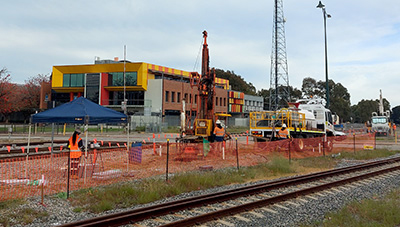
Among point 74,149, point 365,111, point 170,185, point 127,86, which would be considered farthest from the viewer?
point 365,111

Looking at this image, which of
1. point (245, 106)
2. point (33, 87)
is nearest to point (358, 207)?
point (245, 106)

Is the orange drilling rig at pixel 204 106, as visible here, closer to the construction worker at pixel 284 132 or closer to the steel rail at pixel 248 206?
the construction worker at pixel 284 132

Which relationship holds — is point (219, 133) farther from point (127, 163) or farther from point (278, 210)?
point (278, 210)

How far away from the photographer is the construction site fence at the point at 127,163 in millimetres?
9874

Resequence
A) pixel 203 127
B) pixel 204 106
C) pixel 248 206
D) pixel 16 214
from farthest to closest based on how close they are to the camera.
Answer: pixel 204 106 → pixel 203 127 → pixel 248 206 → pixel 16 214

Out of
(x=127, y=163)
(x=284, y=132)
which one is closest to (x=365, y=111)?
(x=284, y=132)

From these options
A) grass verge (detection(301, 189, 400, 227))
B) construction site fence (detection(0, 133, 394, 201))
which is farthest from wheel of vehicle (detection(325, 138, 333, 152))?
grass verge (detection(301, 189, 400, 227))

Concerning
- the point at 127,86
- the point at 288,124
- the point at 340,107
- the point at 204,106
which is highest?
the point at 127,86

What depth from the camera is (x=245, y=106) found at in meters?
80.1

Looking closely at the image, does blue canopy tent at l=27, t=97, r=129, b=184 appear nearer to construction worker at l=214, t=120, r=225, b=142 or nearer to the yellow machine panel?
construction worker at l=214, t=120, r=225, b=142

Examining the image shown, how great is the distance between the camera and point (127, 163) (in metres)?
12.4

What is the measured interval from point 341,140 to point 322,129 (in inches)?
87.7

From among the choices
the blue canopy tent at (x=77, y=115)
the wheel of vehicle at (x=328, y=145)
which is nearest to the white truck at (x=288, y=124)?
the wheel of vehicle at (x=328, y=145)

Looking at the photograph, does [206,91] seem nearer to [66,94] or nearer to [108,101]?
[108,101]
